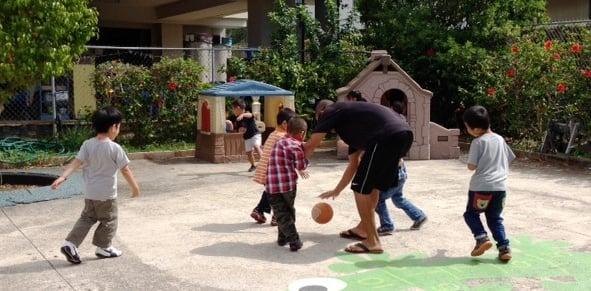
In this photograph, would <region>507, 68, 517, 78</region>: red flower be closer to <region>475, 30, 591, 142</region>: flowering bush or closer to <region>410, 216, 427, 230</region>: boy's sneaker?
<region>475, 30, 591, 142</region>: flowering bush

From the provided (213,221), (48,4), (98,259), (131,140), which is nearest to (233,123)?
(131,140)

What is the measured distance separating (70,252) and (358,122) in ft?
8.65

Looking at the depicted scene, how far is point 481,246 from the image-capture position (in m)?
5.45

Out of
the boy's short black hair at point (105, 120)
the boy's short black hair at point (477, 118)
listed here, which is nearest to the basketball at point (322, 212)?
the boy's short black hair at point (477, 118)

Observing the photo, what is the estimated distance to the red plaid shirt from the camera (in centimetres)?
577

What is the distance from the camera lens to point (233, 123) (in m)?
12.3

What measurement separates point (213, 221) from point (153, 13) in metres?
20.6

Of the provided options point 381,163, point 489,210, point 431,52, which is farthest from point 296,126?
point 431,52

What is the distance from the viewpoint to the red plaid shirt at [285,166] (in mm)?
5770

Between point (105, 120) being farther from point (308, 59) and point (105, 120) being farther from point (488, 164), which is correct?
point (308, 59)

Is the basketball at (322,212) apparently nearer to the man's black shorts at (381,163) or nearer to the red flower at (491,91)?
the man's black shorts at (381,163)

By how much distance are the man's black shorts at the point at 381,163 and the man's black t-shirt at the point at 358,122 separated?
0.08 meters

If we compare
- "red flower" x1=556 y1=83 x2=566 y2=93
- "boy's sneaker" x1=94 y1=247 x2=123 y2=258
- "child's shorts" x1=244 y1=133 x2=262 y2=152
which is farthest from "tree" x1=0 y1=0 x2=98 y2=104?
"red flower" x1=556 y1=83 x2=566 y2=93

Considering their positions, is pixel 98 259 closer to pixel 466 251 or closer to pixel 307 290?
pixel 307 290
